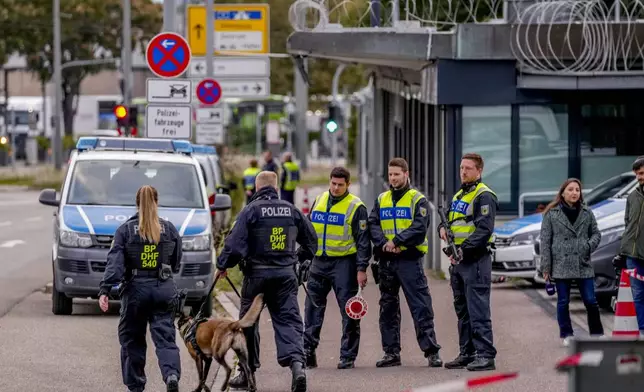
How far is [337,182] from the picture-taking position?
1181 cm

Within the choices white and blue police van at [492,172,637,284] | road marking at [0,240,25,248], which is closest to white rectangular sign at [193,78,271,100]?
road marking at [0,240,25,248]

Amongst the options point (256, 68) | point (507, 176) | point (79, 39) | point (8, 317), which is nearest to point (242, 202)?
point (256, 68)

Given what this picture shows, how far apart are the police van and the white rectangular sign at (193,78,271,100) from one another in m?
8.53

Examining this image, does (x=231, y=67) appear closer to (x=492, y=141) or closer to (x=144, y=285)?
(x=492, y=141)

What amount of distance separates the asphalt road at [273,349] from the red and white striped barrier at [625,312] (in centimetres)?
59

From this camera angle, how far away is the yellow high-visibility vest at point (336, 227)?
1188 centimetres

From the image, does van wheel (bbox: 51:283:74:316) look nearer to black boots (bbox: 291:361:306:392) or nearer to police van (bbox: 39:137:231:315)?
police van (bbox: 39:137:231:315)

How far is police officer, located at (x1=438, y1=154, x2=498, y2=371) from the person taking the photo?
11.8 metres

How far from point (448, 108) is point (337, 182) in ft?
26.4

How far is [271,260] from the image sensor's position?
10.9m

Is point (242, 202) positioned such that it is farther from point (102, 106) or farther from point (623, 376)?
point (102, 106)

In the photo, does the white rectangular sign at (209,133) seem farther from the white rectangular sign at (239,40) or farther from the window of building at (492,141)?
the window of building at (492,141)

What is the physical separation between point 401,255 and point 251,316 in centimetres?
197

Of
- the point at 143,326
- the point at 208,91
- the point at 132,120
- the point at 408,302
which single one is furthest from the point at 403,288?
the point at 132,120
